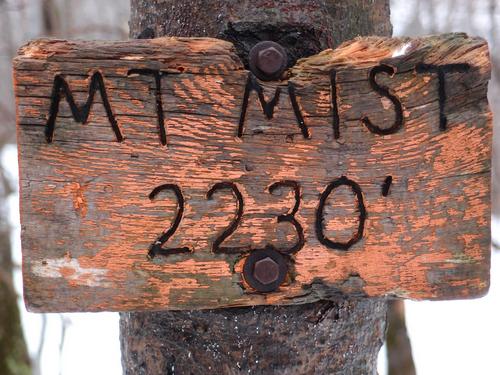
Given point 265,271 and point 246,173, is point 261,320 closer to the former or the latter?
point 265,271

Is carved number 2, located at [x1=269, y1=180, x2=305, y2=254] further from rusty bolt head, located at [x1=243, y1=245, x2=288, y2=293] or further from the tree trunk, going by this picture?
the tree trunk

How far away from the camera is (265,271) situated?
113 centimetres

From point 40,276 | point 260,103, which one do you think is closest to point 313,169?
point 260,103

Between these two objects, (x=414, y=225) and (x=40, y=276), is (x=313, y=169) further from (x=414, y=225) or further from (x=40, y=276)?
(x=40, y=276)

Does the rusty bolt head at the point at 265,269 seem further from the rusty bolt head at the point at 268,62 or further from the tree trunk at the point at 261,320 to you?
the rusty bolt head at the point at 268,62

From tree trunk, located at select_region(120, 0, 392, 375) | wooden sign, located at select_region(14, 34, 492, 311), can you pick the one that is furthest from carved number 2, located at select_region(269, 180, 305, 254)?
tree trunk, located at select_region(120, 0, 392, 375)

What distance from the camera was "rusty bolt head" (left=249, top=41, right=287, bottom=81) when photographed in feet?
3.71

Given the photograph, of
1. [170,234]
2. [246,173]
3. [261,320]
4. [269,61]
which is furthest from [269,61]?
[261,320]

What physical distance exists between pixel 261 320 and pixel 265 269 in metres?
0.15

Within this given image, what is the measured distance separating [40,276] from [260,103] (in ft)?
1.65

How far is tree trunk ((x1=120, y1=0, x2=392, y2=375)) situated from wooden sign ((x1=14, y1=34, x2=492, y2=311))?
87mm

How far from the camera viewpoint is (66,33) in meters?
4.22

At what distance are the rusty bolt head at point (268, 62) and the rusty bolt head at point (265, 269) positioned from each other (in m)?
0.32

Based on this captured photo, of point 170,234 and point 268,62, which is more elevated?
point 268,62
